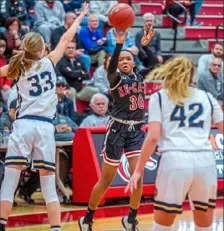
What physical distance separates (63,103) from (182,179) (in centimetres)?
673

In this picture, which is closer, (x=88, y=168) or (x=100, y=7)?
(x=88, y=168)

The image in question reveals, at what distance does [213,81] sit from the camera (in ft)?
47.3

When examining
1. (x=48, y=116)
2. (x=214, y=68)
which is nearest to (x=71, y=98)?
(x=214, y=68)

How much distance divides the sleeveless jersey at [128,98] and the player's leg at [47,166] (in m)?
1.12

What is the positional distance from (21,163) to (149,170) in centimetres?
446

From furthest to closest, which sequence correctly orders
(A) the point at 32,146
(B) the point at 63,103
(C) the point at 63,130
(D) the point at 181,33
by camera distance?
(D) the point at 181,33 < (B) the point at 63,103 < (C) the point at 63,130 < (A) the point at 32,146

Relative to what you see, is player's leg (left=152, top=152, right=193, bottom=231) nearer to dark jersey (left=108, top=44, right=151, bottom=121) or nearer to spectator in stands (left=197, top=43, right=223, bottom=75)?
dark jersey (left=108, top=44, right=151, bottom=121)

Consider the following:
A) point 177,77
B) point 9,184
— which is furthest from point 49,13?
point 177,77

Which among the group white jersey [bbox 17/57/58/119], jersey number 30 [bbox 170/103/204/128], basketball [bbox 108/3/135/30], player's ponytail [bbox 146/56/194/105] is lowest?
white jersey [bbox 17/57/58/119]

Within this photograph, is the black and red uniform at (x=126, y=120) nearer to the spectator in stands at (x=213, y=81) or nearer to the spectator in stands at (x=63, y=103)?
the spectator in stands at (x=63, y=103)

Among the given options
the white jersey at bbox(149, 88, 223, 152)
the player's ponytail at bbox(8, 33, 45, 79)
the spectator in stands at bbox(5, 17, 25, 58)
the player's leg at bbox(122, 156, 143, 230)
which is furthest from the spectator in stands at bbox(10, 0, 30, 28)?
the white jersey at bbox(149, 88, 223, 152)

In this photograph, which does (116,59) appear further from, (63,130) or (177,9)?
(177,9)

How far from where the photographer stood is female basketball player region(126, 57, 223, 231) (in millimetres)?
5980

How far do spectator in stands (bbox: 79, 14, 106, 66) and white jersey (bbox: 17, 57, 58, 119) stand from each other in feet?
25.1
